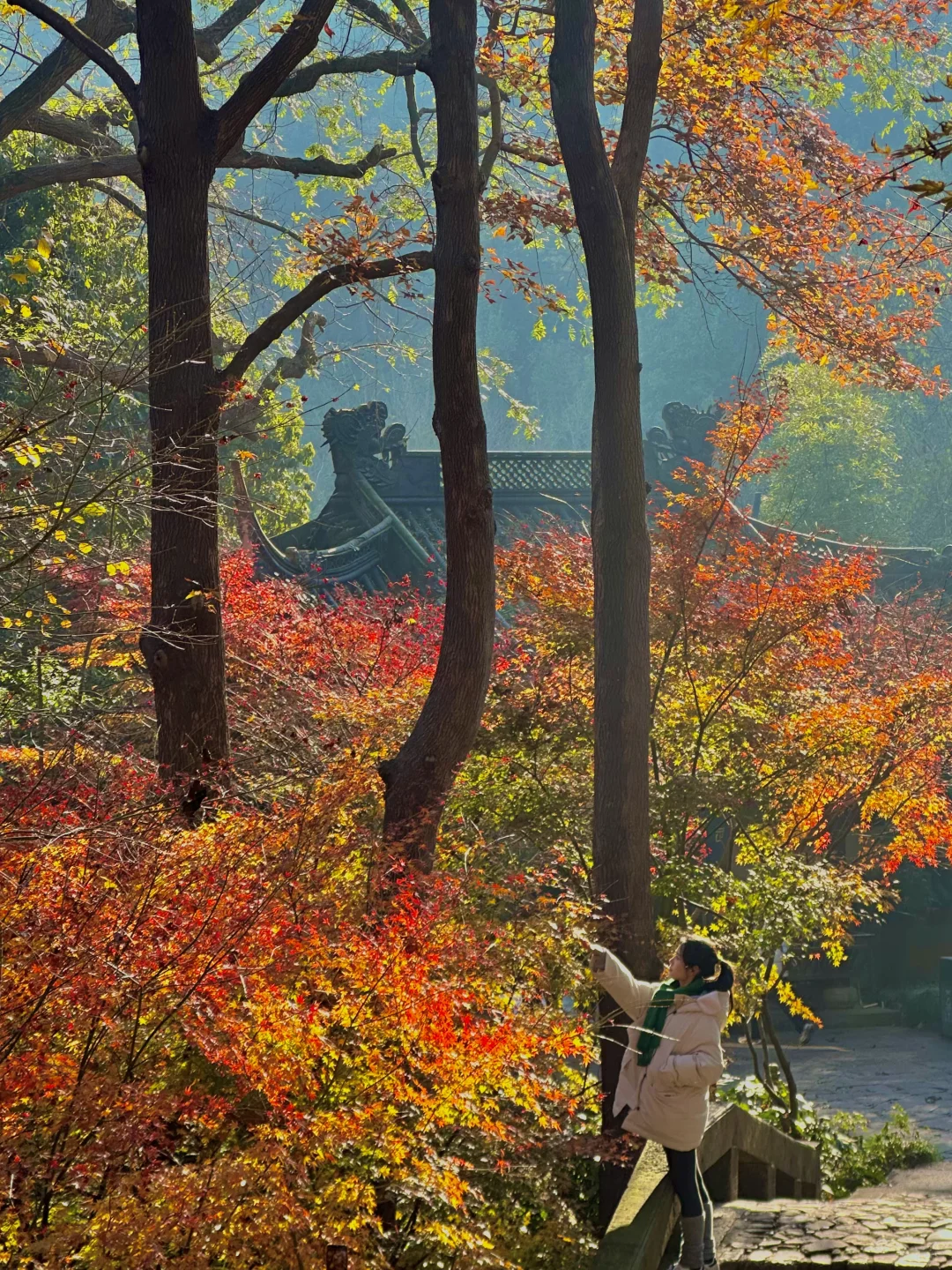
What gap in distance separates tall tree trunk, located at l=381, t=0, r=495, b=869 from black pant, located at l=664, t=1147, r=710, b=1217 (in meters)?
1.79

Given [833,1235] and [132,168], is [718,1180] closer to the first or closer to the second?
[833,1235]

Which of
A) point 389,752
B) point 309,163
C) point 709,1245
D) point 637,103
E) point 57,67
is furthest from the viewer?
point 309,163

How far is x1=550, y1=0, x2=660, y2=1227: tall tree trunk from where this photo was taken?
266 inches

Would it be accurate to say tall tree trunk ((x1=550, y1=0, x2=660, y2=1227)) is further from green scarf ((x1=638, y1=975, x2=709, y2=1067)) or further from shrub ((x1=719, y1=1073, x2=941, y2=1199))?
shrub ((x1=719, y1=1073, x2=941, y2=1199))

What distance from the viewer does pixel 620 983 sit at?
5.42 meters

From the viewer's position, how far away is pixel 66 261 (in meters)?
14.8

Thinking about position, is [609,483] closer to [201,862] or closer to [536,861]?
[536,861]

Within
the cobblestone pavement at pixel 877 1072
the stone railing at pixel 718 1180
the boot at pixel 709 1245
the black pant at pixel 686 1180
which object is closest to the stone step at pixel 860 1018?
the cobblestone pavement at pixel 877 1072

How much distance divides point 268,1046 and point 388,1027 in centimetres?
38

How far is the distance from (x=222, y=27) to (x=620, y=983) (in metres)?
8.43

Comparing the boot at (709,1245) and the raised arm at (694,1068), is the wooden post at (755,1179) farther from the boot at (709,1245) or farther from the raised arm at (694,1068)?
the raised arm at (694,1068)

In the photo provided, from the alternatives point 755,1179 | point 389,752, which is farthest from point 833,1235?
point 389,752

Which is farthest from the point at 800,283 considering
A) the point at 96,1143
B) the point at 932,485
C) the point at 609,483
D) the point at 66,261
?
the point at 932,485

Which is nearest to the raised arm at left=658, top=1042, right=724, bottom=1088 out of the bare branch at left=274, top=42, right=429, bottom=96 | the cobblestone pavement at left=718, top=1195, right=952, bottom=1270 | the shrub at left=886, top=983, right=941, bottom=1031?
the cobblestone pavement at left=718, top=1195, right=952, bottom=1270
